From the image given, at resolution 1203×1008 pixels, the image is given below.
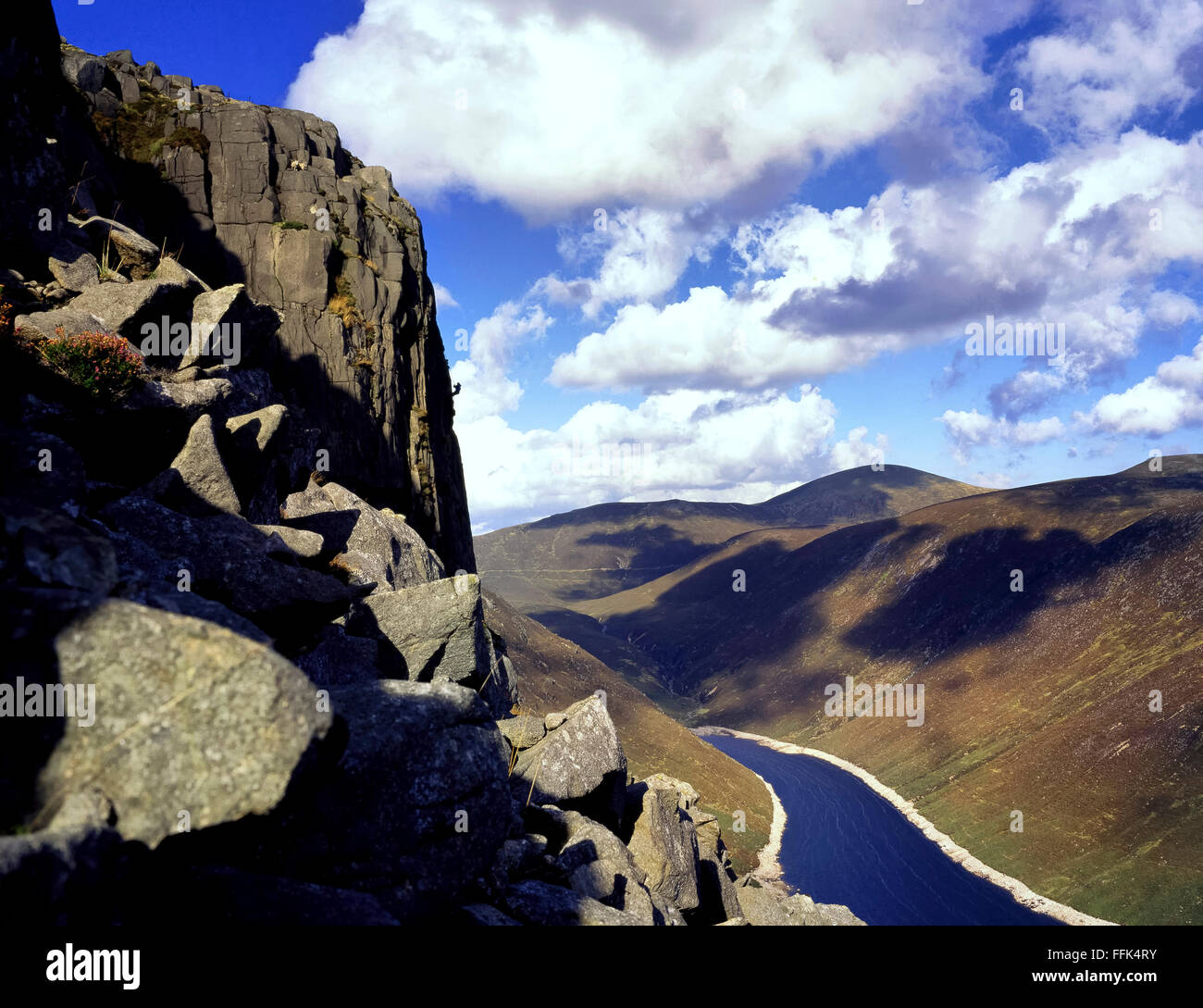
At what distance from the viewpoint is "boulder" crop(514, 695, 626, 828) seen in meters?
23.5

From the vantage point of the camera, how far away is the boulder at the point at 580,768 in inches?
923

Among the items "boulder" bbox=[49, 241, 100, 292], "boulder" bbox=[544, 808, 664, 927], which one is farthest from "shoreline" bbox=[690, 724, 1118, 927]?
"boulder" bbox=[49, 241, 100, 292]

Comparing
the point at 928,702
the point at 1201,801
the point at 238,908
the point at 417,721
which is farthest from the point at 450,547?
the point at 928,702

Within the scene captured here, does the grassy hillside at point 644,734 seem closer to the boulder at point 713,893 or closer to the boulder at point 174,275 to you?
the boulder at point 713,893

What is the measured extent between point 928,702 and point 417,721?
197173 millimetres

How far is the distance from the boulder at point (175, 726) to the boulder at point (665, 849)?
1835 centimetres

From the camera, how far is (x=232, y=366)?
97.9 ft

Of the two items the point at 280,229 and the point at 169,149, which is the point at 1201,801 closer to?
the point at 280,229

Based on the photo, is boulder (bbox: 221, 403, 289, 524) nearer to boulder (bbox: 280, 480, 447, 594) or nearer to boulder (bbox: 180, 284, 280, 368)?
boulder (bbox: 280, 480, 447, 594)

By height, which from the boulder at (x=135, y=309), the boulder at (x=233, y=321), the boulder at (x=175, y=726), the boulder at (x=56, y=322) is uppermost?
the boulder at (x=233, y=321)

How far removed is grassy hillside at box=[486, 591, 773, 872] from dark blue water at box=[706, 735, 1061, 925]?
8.14 m

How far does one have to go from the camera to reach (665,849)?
25.3m

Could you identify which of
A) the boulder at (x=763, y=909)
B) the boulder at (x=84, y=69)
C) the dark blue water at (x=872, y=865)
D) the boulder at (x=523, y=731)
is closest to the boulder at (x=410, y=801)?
the boulder at (x=523, y=731)

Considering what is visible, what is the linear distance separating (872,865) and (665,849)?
406ft
